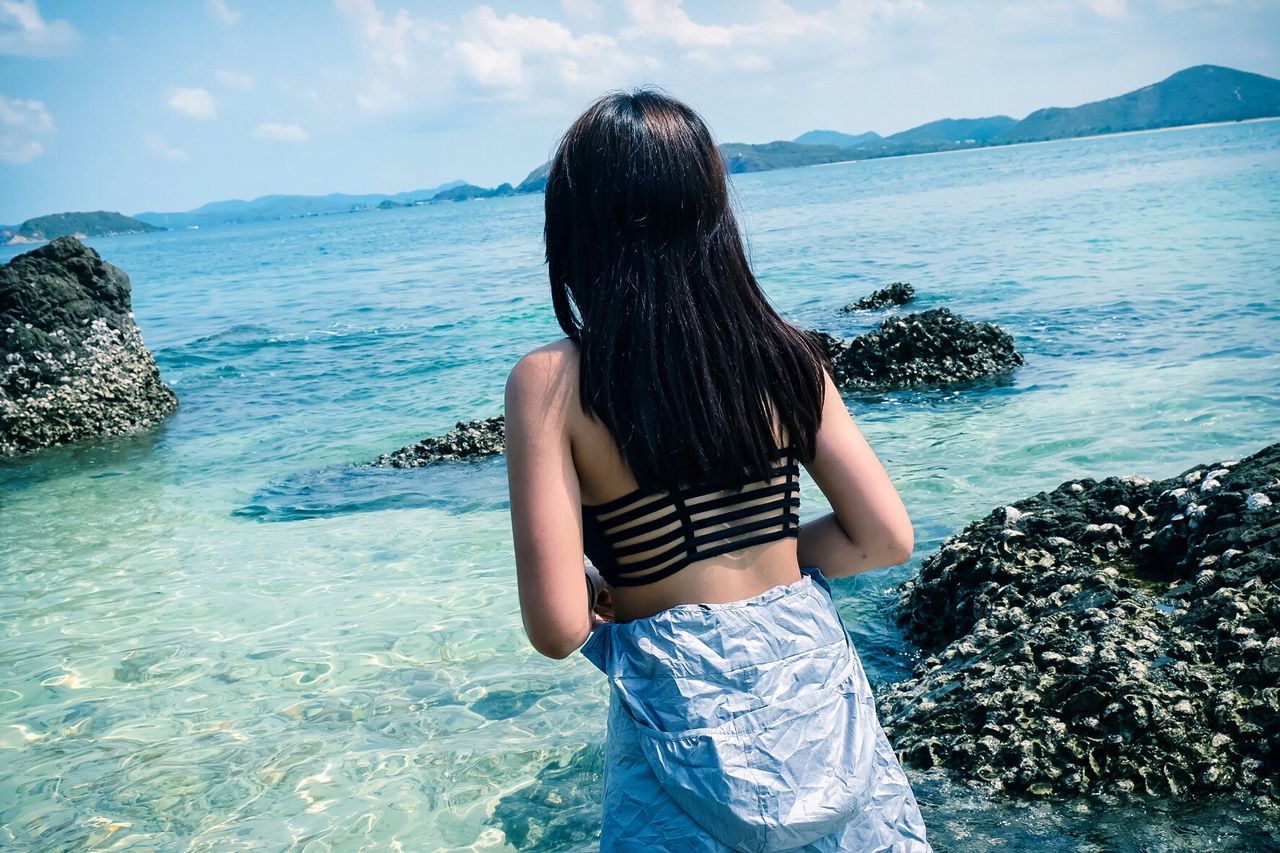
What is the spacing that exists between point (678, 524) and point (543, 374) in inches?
16.7

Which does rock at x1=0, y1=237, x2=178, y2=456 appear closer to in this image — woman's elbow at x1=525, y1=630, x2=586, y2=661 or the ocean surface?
the ocean surface

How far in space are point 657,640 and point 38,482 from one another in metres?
11.9

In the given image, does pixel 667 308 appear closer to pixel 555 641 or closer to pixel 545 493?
pixel 545 493

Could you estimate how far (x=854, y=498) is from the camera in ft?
7.06

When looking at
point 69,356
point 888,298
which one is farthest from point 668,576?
point 888,298

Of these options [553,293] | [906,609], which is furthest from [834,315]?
[553,293]

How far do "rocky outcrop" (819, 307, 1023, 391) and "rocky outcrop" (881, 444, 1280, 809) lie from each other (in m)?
7.04

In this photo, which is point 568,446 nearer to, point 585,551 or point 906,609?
point 585,551

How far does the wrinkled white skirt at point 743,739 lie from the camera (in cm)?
191

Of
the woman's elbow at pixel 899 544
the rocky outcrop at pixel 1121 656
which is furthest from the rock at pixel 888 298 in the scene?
the woman's elbow at pixel 899 544

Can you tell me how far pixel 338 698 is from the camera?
5793 millimetres

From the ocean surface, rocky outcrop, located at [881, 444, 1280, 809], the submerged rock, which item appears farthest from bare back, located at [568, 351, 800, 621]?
the submerged rock

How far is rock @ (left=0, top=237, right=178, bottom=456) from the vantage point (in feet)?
43.9

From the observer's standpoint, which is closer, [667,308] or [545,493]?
[545,493]
